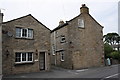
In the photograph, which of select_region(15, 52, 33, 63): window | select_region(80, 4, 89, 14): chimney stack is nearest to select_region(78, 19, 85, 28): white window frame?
select_region(80, 4, 89, 14): chimney stack

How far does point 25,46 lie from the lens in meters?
18.0

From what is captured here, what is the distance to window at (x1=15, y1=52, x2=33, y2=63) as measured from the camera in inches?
682

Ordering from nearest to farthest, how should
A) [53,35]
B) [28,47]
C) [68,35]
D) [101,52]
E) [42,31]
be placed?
[28,47] → [42,31] → [68,35] → [101,52] → [53,35]

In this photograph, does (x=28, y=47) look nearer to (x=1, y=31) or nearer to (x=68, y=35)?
(x=1, y=31)

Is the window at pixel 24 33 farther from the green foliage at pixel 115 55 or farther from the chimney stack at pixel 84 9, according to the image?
the green foliage at pixel 115 55

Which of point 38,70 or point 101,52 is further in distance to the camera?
point 101,52

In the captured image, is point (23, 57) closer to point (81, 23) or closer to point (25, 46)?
point (25, 46)

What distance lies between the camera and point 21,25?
706 inches

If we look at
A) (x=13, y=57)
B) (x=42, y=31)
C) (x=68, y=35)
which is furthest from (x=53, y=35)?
(x=13, y=57)

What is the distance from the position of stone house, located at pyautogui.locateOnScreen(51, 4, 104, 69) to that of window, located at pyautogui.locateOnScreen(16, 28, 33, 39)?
5.91 metres

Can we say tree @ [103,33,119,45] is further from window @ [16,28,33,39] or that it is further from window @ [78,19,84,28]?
window @ [16,28,33,39]

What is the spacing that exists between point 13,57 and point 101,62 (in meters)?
14.8

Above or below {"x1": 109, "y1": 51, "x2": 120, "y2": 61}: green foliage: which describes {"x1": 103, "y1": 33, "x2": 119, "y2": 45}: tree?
above

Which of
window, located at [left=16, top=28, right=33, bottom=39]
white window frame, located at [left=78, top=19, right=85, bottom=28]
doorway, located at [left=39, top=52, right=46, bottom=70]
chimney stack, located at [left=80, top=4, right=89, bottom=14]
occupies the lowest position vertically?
doorway, located at [left=39, top=52, right=46, bottom=70]
